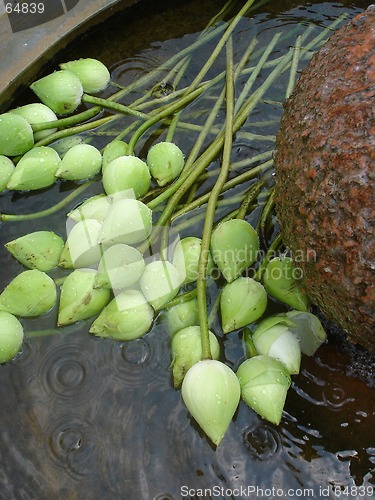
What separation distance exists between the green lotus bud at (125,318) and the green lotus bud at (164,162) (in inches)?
11.3

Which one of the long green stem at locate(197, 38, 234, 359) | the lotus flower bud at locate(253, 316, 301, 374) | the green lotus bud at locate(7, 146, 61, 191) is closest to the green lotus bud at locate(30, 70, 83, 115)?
the green lotus bud at locate(7, 146, 61, 191)

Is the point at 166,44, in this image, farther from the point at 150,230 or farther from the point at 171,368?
the point at 171,368

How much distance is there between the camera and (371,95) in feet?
2.66

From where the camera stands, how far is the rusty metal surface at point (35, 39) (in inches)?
56.4

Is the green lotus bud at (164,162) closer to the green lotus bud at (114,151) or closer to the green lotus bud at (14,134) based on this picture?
the green lotus bud at (114,151)

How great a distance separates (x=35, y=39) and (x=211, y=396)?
104 cm

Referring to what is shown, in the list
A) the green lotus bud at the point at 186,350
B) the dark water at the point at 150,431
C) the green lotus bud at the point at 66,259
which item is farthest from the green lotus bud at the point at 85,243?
the green lotus bud at the point at 186,350

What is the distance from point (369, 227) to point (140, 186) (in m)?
0.56

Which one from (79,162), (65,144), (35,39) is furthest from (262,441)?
(35,39)

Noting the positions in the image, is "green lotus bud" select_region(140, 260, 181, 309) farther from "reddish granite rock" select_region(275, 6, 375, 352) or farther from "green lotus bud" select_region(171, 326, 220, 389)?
"reddish granite rock" select_region(275, 6, 375, 352)

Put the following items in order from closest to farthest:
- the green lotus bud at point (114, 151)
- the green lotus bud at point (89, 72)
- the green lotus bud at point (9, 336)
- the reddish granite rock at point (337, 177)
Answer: the reddish granite rock at point (337, 177) < the green lotus bud at point (9, 336) < the green lotus bud at point (114, 151) < the green lotus bud at point (89, 72)

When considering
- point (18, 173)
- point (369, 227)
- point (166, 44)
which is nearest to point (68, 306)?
point (18, 173)

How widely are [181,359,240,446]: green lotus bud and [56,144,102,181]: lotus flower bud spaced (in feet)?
1.74

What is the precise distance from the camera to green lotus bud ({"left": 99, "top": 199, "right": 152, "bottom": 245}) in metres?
1.09
